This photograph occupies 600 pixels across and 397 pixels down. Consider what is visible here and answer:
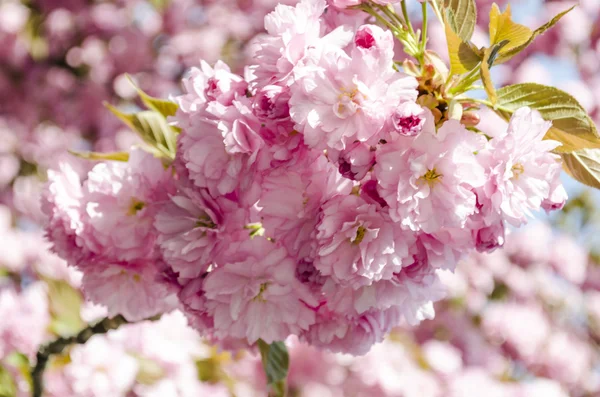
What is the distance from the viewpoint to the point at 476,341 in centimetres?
262

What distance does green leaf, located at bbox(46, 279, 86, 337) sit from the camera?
1553 mm

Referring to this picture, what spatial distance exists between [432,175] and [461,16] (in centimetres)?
16

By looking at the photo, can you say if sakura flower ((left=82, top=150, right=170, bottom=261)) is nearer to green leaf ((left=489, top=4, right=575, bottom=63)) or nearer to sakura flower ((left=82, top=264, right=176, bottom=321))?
sakura flower ((left=82, top=264, right=176, bottom=321))

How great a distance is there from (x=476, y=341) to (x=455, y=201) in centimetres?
219

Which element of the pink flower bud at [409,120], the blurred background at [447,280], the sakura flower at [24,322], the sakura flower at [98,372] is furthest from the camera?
the blurred background at [447,280]

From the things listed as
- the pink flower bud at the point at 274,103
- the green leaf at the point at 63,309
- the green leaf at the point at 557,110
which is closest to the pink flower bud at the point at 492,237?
the green leaf at the point at 557,110

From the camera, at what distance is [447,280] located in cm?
275

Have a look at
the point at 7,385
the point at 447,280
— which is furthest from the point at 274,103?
the point at 447,280

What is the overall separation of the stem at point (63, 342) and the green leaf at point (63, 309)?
40 cm

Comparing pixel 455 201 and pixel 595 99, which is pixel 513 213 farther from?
pixel 595 99

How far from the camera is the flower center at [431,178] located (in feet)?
1.97

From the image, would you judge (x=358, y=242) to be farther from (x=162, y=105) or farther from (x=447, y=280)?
(x=447, y=280)

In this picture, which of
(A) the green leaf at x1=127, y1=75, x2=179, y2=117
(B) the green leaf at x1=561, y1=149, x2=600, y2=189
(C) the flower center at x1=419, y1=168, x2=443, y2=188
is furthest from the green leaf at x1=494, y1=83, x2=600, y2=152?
(A) the green leaf at x1=127, y1=75, x2=179, y2=117

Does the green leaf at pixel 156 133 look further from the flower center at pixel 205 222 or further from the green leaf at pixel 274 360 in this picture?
the green leaf at pixel 274 360
